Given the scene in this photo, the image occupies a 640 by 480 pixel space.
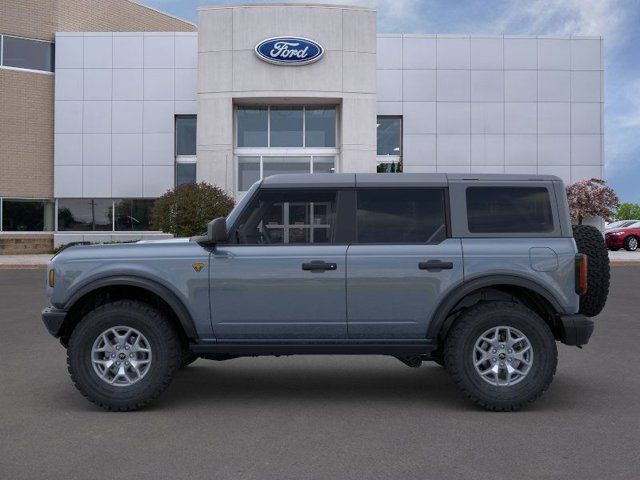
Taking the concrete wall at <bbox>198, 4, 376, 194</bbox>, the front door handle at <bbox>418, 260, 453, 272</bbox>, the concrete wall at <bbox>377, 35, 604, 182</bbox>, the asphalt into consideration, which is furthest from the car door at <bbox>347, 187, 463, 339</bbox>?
the concrete wall at <bbox>377, 35, 604, 182</bbox>

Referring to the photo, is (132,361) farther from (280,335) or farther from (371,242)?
(371,242)

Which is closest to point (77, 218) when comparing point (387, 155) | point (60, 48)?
point (60, 48)

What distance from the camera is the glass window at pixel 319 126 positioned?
31.3m

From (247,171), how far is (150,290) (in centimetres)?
2563

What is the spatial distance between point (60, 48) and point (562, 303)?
3223 centimetres

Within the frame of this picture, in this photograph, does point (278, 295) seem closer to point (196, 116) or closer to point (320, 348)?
point (320, 348)

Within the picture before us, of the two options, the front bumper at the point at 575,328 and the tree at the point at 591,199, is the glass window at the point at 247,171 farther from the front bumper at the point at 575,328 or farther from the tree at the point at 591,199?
the front bumper at the point at 575,328

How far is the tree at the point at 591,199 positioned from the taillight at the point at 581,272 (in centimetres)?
2793

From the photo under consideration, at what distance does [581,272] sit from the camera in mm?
5633

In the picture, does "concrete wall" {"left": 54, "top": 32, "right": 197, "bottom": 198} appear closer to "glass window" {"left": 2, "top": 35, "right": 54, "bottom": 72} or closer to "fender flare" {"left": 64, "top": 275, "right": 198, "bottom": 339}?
"glass window" {"left": 2, "top": 35, "right": 54, "bottom": 72}

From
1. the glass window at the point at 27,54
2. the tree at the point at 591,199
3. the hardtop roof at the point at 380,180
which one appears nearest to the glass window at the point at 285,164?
the glass window at the point at 27,54

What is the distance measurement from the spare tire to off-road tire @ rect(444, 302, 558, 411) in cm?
64

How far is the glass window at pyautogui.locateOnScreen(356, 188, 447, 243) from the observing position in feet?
18.8

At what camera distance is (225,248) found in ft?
18.7
